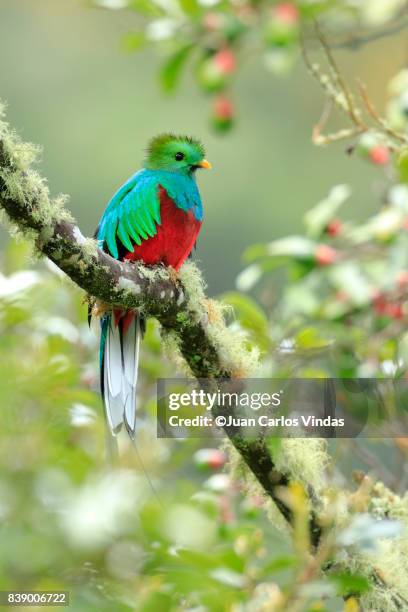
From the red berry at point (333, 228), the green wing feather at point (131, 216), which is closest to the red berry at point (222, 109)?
the green wing feather at point (131, 216)

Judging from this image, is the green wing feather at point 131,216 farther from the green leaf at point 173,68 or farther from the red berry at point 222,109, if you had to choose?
the green leaf at point 173,68

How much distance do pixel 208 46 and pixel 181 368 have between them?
857 millimetres

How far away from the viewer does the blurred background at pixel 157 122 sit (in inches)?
603

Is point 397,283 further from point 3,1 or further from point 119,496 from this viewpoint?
point 3,1

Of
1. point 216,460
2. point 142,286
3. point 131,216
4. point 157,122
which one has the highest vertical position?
point 157,122

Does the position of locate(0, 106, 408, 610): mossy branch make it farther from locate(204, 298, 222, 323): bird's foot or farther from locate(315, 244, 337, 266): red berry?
locate(315, 244, 337, 266): red berry

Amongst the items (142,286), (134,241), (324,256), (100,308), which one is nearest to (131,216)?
(134,241)

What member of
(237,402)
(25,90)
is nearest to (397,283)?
(237,402)

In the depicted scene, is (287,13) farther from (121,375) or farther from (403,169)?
(121,375)

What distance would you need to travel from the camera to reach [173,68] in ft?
9.65

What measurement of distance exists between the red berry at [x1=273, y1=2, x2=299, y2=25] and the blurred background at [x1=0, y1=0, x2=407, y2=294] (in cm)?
1078

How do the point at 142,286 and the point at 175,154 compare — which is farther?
the point at 175,154

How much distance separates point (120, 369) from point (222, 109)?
91cm

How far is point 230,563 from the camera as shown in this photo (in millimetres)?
1915
